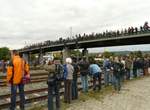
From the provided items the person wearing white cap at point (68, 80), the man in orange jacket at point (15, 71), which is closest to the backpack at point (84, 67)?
the person wearing white cap at point (68, 80)

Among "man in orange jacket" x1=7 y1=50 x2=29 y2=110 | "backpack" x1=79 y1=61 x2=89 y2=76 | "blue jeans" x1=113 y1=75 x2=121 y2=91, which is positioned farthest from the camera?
"blue jeans" x1=113 y1=75 x2=121 y2=91

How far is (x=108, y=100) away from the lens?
542 inches

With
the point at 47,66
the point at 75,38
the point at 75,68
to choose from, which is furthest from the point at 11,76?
the point at 75,38

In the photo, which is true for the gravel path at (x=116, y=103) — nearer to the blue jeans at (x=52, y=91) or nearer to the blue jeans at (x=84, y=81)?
the blue jeans at (x=52, y=91)

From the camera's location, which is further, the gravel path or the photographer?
the gravel path

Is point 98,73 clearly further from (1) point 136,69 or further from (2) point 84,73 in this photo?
(1) point 136,69

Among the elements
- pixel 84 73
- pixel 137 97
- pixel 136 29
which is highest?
pixel 136 29

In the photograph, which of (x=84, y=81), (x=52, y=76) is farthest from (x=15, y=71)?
(x=84, y=81)

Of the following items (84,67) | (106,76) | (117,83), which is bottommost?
(117,83)

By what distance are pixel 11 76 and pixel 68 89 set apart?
347 cm

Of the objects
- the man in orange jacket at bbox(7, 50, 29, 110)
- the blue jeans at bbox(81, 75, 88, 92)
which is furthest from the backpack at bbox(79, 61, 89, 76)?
the man in orange jacket at bbox(7, 50, 29, 110)

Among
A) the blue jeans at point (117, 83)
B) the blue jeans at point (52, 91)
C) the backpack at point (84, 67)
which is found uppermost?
the backpack at point (84, 67)

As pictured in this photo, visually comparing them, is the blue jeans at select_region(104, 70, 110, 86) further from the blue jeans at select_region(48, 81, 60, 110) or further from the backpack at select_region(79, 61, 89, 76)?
the blue jeans at select_region(48, 81, 60, 110)

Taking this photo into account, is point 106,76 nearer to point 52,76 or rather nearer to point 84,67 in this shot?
point 84,67
